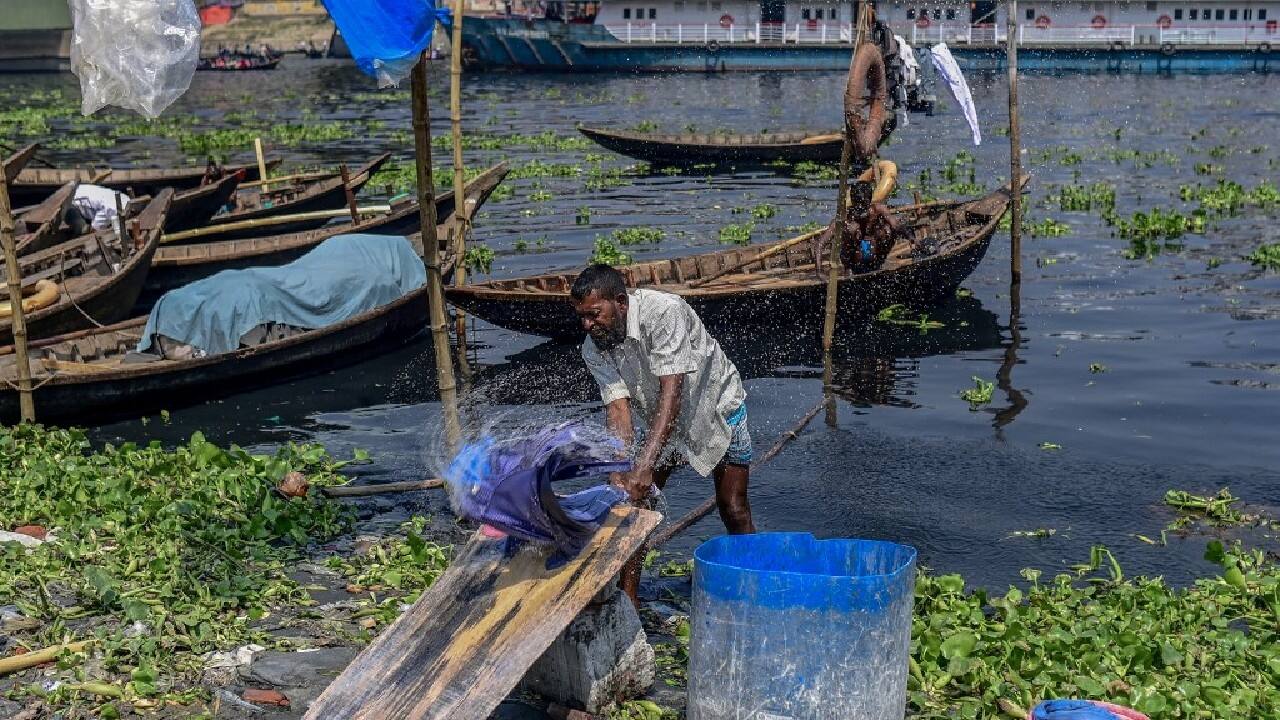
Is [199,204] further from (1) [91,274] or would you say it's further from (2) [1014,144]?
(2) [1014,144]

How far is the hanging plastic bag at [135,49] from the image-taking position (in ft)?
24.0

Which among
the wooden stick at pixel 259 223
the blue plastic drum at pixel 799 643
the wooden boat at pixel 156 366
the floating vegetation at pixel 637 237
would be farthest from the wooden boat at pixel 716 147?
the blue plastic drum at pixel 799 643

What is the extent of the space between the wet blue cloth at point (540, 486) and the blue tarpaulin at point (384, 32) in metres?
2.23

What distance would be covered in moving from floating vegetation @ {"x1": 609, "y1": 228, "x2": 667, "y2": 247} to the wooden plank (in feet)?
48.8

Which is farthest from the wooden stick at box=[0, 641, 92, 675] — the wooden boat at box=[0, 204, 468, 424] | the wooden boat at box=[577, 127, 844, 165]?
the wooden boat at box=[577, 127, 844, 165]

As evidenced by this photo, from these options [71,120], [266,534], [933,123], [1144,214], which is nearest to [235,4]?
[71,120]

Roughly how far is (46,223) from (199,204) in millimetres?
3952

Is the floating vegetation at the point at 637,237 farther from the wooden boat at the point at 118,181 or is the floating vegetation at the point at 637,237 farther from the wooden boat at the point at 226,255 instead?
the wooden boat at the point at 118,181

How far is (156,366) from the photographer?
38.3ft

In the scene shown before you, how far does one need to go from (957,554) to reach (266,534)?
14.6 ft

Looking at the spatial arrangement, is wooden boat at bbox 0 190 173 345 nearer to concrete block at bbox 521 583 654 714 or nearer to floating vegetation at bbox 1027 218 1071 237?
concrete block at bbox 521 583 654 714

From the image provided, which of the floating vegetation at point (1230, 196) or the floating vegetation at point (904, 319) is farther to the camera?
the floating vegetation at point (1230, 196)

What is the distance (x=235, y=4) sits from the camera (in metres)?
86.0

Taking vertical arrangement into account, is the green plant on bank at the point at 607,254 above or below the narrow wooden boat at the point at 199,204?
below
